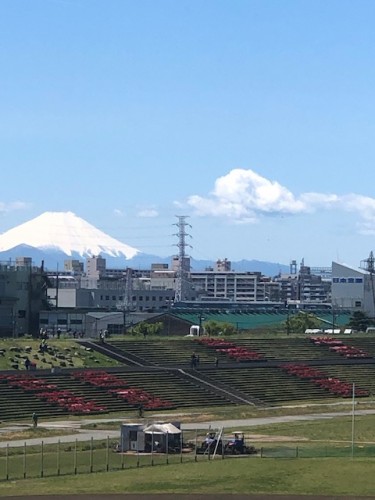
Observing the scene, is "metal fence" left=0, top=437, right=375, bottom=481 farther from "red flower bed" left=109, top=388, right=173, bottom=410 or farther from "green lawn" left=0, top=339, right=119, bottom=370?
"green lawn" left=0, top=339, right=119, bottom=370

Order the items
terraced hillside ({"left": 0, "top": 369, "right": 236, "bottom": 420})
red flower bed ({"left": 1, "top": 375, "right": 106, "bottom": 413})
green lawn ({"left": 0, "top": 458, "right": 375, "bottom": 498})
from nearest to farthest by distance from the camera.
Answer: green lawn ({"left": 0, "top": 458, "right": 375, "bottom": 498}) < terraced hillside ({"left": 0, "top": 369, "right": 236, "bottom": 420}) < red flower bed ({"left": 1, "top": 375, "right": 106, "bottom": 413})

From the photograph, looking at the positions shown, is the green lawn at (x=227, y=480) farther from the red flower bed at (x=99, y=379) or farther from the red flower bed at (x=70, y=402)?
the red flower bed at (x=99, y=379)

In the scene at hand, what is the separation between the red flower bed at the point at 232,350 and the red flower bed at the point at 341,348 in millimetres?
12395

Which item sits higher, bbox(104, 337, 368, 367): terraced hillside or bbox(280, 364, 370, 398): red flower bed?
bbox(104, 337, 368, 367): terraced hillside

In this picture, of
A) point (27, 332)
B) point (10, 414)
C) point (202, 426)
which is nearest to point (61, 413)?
point (10, 414)

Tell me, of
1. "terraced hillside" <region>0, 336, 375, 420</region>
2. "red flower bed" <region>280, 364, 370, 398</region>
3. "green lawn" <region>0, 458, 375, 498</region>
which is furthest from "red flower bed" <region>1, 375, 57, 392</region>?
"green lawn" <region>0, 458, 375, 498</region>

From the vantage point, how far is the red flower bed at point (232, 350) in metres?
138

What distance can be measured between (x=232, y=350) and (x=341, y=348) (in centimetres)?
1686

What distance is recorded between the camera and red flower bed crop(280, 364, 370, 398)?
5022 inches

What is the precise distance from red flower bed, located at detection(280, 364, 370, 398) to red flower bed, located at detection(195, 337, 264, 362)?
542 cm

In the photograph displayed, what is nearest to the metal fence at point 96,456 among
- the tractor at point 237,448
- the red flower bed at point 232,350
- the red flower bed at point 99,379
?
the tractor at point 237,448

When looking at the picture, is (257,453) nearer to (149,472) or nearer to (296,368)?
(149,472)

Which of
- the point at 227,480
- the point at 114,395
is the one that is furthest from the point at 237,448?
the point at 114,395

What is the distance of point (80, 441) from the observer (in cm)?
8381
